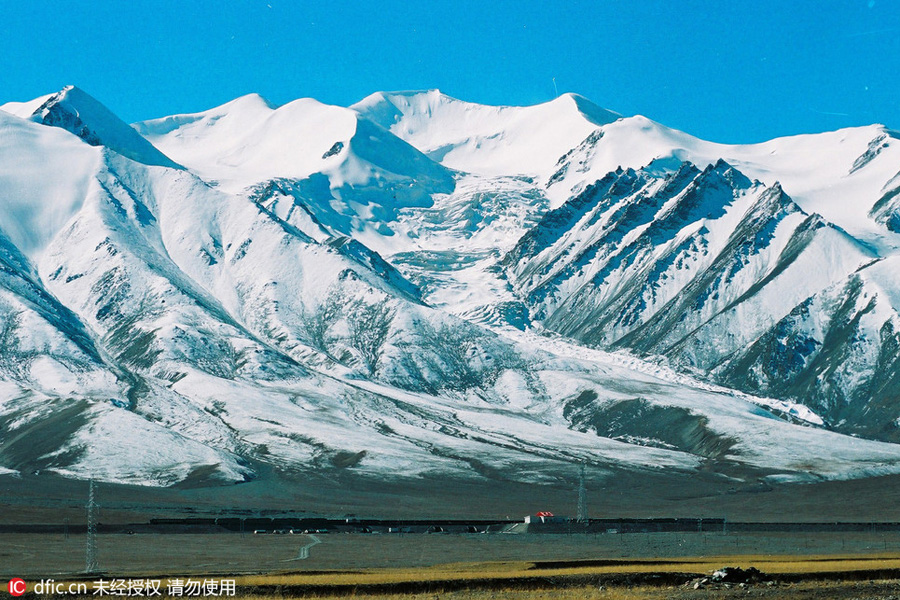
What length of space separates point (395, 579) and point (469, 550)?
47.0 m

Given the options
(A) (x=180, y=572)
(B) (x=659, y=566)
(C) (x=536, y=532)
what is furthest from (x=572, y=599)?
(C) (x=536, y=532)

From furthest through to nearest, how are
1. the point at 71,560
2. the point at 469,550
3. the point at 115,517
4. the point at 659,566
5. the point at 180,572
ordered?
the point at 115,517
the point at 469,550
the point at 71,560
the point at 659,566
the point at 180,572

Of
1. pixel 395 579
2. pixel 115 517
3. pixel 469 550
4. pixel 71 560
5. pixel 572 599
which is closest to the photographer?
pixel 572 599

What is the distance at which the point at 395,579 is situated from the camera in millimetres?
86688

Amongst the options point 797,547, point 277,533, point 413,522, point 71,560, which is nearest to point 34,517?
point 277,533

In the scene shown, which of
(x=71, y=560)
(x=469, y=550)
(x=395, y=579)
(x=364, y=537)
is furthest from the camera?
(x=364, y=537)

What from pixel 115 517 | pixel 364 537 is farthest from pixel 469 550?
pixel 115 517

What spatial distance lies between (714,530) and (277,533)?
65.1 m

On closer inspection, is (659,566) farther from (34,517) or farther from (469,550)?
(34,517)

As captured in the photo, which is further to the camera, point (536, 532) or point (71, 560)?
point (536, 532)

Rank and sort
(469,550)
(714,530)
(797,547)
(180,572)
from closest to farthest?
→ (180,572) → (469,550) → (797,547) → (714,530)

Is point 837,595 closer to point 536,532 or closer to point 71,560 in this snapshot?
point 71,560

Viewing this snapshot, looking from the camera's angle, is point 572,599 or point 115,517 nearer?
point 572,599

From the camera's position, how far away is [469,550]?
133m
